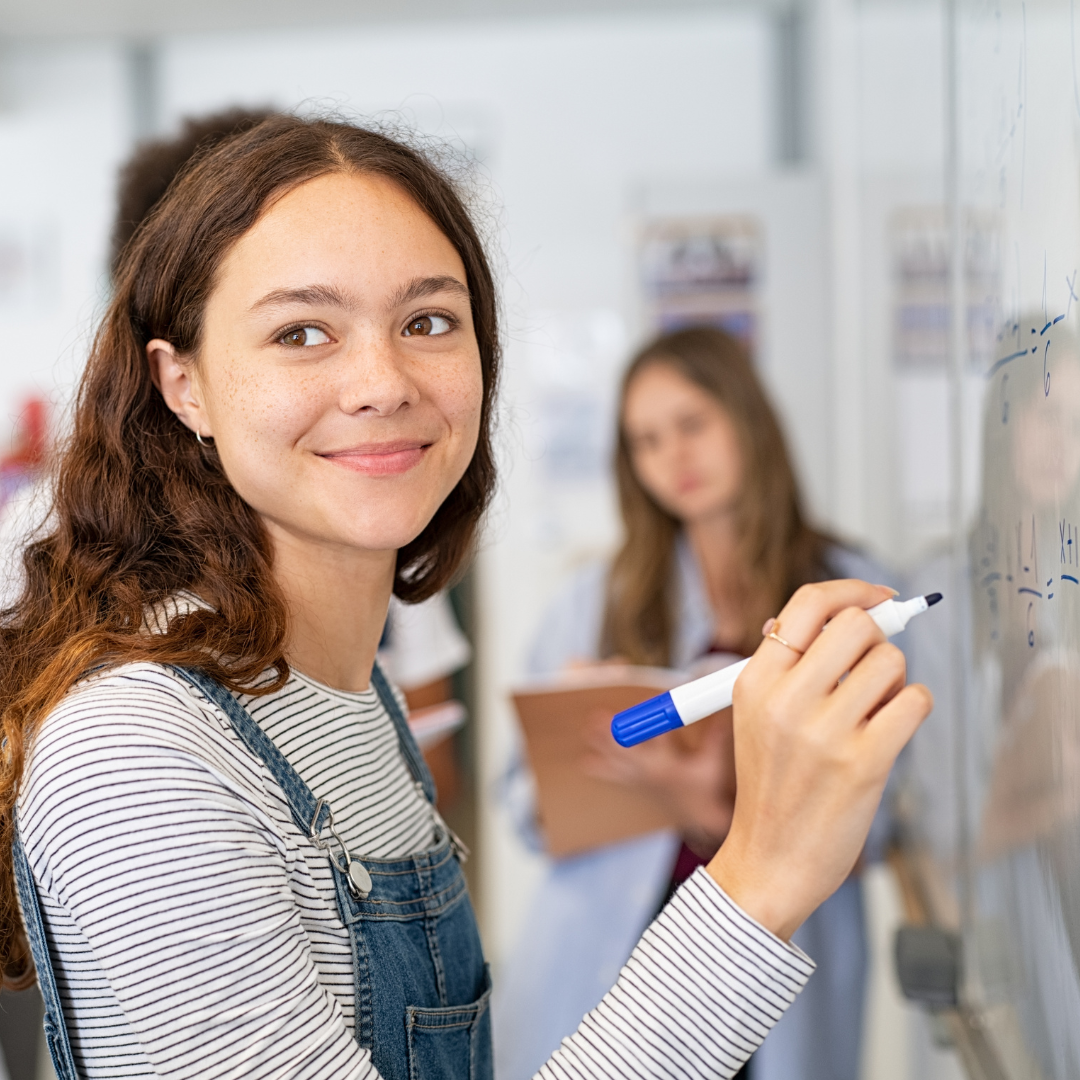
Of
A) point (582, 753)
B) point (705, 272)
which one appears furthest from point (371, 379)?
point (705, 272)

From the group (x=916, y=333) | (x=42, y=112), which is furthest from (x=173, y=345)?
(x=42, y=112)

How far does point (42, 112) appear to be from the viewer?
323 centimetres

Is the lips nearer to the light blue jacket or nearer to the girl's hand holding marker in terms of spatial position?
the girl's hand holding marker

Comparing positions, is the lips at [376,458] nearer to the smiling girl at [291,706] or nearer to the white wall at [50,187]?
the smiling girl at [291,706]

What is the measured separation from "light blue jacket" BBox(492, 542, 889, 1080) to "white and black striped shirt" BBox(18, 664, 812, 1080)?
103cm

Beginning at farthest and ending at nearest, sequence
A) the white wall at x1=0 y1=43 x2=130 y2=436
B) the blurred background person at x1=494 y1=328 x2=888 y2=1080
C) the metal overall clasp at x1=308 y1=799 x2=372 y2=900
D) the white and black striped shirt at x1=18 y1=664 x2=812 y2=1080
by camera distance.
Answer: the white wall at x1=0 y1=43 x2=130 y2=436 < the blurred background person at x1=494 y1=328 x2=888 y2=1080 < the metal overall clasp at x1=308 y1=799 x2=372 y2=900 < the white and black striped shirt at x1=18 y1=664 x2=812 y2=1080

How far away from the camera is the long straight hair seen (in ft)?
5.75

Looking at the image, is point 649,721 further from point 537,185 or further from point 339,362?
point 537,185

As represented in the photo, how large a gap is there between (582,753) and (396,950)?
91cm

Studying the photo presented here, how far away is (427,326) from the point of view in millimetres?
744

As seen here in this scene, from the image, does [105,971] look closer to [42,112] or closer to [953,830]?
[953,830]

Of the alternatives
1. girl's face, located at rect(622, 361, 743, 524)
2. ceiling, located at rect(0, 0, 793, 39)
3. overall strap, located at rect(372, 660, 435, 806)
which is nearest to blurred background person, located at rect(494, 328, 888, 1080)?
girl's face, located at rect(622, 361, 743, 524)

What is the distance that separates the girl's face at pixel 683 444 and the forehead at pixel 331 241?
1156 mm

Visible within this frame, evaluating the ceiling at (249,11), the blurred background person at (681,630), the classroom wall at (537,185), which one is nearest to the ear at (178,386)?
the blurred background person at (681,630)
